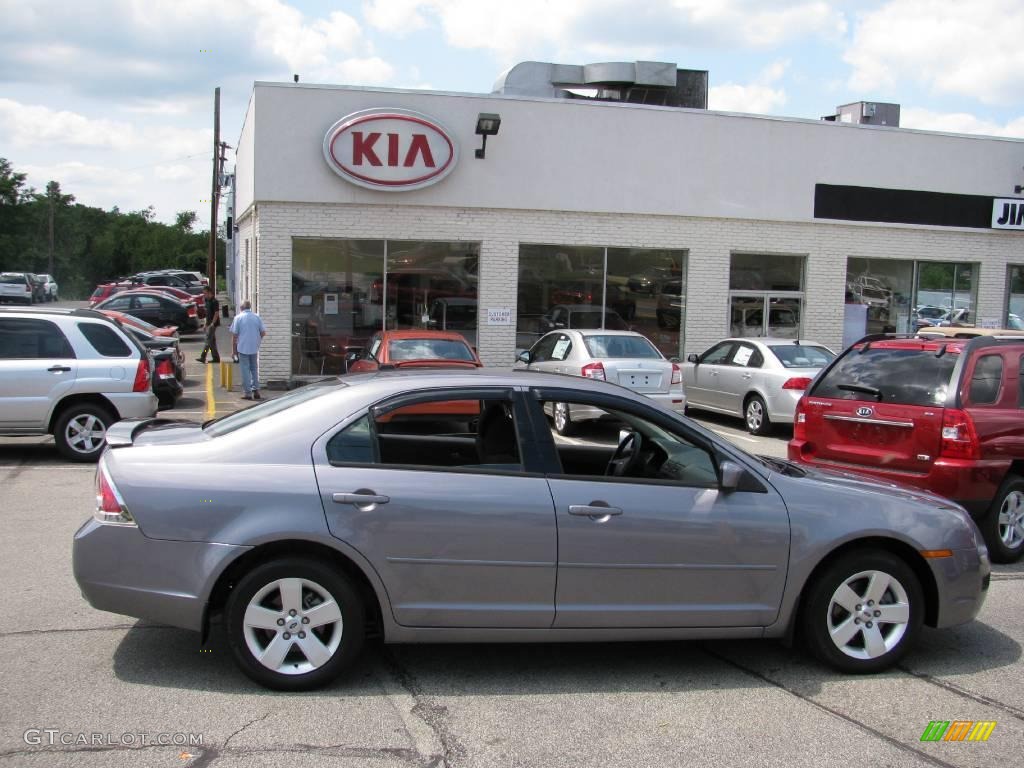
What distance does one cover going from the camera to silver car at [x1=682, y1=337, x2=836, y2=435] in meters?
13.9

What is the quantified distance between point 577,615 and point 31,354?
8424mm

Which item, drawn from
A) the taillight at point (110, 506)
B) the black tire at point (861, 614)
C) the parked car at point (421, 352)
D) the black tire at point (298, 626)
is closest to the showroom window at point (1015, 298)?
the parked car at point (421, 352)

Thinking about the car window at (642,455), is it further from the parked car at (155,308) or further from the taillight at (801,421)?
the parked car at (155,308)

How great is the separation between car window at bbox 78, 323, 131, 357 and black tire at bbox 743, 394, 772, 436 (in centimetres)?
870

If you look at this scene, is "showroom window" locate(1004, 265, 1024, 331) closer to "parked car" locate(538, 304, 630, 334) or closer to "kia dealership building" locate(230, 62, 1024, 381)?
"kia dealership building" locate(230, 62, 1024, 381)

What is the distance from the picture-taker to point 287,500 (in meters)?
4.46

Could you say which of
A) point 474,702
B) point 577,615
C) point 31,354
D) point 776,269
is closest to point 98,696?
point 474,702

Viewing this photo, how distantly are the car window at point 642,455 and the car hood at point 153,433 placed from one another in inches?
73.4

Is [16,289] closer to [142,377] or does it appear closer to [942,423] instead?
[142,377]

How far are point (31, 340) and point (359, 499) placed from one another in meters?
7.89

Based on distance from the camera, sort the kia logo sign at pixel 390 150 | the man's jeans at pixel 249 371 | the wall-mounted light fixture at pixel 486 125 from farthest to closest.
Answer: the wall-mounted light fixture at pixel 486 125 < the kia logo sign at pixel 390 150 < the man's jeans at pixel 249 371

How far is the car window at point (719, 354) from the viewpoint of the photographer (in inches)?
610

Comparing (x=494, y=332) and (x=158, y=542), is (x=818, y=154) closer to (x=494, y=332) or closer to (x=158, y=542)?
(x=494, y=332)

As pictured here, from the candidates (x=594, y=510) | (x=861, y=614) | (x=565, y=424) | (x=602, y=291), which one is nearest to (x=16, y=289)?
(x=602, y=291)
